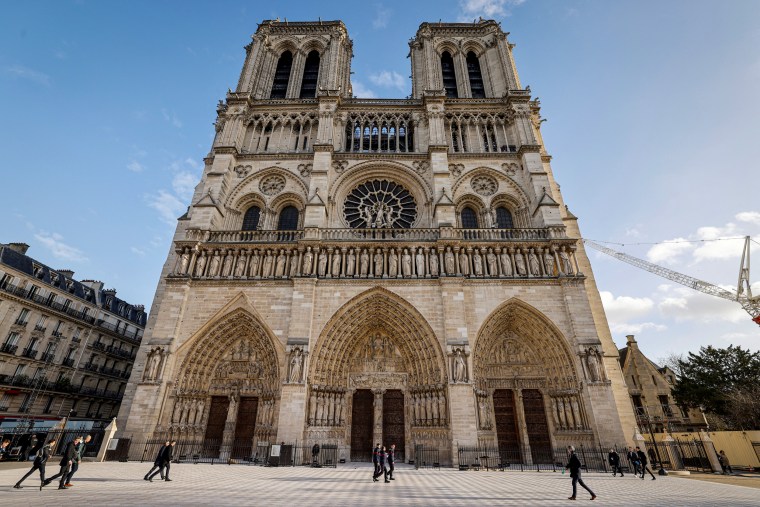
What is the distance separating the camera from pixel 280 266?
15500 mm

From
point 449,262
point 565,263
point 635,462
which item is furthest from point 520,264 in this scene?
point 635,462

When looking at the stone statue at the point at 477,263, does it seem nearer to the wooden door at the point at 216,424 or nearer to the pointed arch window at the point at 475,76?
the wooden door at the point at 216,424

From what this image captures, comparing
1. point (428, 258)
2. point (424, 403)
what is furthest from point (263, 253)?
point (424, 403)

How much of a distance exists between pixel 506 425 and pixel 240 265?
1263 cm

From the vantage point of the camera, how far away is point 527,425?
13.9m

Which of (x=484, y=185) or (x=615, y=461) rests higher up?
(x=484, y=185)

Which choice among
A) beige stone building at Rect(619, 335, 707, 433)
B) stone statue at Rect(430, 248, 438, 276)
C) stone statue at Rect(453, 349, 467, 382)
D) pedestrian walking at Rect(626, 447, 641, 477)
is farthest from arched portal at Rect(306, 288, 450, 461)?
beige stone building at Rect(619, 335, 707, 433)

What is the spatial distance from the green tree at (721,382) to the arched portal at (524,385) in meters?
10.9

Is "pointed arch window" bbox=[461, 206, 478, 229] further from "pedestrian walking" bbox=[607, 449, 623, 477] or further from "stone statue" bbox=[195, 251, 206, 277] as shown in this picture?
"stone statue" bbox=[195, 251, 206, 277]

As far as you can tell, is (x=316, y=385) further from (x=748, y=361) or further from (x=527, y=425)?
(x=748, y=361)

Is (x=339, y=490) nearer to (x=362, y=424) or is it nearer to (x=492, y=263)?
(x=362, y=424)

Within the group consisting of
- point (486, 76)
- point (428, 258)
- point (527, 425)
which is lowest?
point (527, 425)

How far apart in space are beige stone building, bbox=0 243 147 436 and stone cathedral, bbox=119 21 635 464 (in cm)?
902

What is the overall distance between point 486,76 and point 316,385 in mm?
20974
